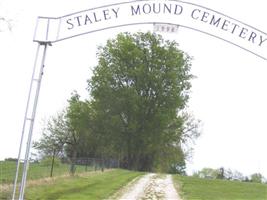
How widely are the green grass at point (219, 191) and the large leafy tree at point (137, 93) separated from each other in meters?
18.2

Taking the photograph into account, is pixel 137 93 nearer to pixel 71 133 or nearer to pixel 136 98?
pixel 136 98

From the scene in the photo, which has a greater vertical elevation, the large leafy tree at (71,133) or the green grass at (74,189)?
the large leafy tree at (71,133)

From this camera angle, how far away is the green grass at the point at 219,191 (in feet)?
80.0

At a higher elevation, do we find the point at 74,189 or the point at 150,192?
the point at 150,192

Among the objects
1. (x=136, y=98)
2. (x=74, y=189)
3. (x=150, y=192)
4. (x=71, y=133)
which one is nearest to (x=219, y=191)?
(x=150, y=192)

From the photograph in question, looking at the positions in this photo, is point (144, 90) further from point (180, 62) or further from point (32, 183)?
point (32, 183)

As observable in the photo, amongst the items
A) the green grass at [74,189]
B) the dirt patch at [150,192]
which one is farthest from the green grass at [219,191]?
the green grass at [74,189]

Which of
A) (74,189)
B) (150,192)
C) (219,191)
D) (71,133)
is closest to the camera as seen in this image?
(74,189)

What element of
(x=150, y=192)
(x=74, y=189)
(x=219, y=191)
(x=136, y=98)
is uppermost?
(x=136, y=98)

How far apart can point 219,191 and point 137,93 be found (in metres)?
23.5

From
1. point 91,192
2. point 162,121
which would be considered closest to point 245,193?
point 91,192

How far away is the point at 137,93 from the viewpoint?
164ft

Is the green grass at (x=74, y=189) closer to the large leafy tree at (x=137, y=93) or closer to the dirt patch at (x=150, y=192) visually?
the dirt patch at (x=150, y=192)

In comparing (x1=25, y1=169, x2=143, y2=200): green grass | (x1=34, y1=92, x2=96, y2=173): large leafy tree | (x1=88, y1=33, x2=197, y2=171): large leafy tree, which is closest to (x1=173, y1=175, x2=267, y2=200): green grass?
(x1=25, y1=169, x2=143, y2=200): green grass
